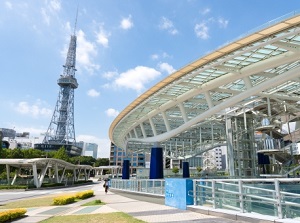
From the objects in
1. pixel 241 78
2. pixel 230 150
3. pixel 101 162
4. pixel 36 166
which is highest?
pixel 241 78

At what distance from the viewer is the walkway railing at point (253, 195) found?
7.64m

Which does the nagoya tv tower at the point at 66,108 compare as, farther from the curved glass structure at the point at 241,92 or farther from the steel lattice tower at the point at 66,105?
the curved glass structure at the point at 241,92

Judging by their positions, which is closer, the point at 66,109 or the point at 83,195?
the point at 83,195

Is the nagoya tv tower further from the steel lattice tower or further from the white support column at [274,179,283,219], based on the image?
the white support column at [274,179,283,219]

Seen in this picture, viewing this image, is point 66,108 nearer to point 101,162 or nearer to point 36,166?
point 101,162

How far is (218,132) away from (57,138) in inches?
4741

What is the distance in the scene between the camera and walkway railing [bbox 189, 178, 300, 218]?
764cm

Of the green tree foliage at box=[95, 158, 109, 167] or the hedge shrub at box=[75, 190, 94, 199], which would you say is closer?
the hedge shrub at box=[75, 190, 94, 199]

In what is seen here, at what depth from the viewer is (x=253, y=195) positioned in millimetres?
8945

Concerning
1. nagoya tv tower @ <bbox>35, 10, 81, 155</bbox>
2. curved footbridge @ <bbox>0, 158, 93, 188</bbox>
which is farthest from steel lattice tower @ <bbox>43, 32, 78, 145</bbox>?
curved footbridge @ <bbox>0, 158, 93, 188</bbox>

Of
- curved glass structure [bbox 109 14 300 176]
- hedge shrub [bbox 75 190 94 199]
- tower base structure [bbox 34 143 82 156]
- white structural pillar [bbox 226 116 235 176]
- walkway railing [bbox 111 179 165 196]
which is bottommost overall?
hedge shrub [bbox 75 190 94 199]

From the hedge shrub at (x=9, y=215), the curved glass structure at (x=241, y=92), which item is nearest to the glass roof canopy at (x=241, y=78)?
the curved glass structure at (x=241, y=92)

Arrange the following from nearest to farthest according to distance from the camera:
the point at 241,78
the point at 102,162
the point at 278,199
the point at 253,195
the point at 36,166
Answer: the point at 278,199, the point at 253,195, the point at 241,78, the point at 36,166, the point at 102,162

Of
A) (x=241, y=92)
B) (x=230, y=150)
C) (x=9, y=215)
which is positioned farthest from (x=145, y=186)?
(x=230, y=150)
